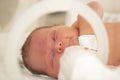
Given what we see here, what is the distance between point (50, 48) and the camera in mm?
972

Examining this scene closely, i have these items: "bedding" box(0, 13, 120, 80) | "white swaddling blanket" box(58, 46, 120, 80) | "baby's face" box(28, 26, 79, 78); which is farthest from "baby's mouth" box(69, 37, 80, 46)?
"white swaddling blanket" box(58, 46, 120, 80)

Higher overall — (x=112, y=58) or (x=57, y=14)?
(x=57, y=14)

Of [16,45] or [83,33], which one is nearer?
[16,45]

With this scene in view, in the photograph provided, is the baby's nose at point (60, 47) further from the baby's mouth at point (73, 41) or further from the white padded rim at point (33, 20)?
the white padded rim at point (33, 20)

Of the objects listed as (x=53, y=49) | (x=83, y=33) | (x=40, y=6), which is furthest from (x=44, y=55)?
(x=40, y=6)

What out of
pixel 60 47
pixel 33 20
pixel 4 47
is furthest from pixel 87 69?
pixel 4 47

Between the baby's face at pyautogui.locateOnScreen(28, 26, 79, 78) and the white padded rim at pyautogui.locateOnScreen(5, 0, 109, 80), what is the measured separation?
178 millimetres

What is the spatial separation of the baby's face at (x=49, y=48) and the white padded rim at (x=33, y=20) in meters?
0.18

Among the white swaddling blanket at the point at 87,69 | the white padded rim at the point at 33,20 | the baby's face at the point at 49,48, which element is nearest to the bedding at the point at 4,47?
the baby's face at the point at 49,48

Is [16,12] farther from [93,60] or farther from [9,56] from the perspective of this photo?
[93,60]

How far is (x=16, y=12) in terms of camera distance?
152 centimetres

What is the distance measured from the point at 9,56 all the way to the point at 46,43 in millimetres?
249

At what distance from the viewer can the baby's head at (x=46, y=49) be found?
3.15 ft

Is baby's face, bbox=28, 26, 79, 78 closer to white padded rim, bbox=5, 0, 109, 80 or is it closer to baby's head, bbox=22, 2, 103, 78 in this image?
baby's head, bbox=22, 2, 103, 78
